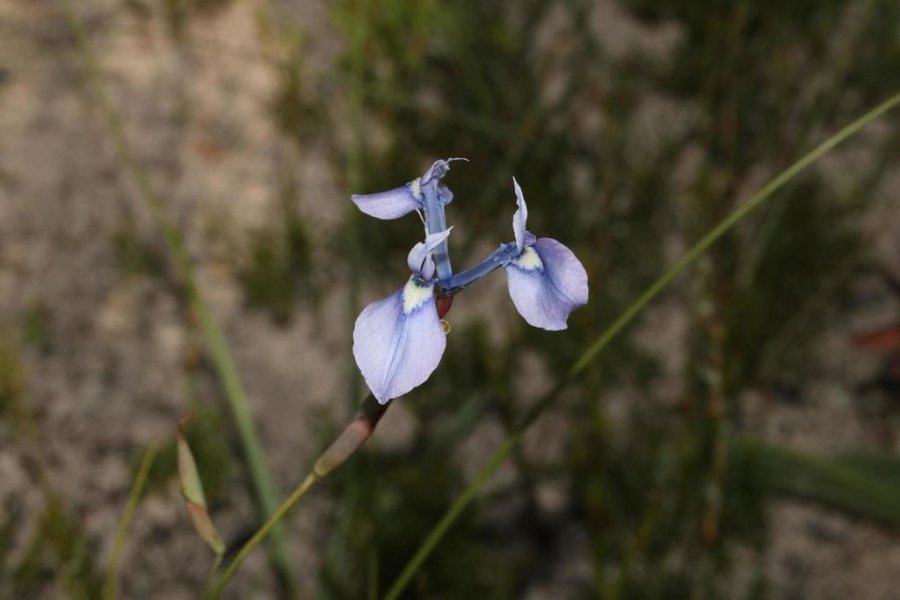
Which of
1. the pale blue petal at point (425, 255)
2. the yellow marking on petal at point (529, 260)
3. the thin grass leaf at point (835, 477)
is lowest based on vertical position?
the thin grass leaf at point (835, 477)

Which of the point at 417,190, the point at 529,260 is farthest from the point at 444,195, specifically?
the point at 529,260

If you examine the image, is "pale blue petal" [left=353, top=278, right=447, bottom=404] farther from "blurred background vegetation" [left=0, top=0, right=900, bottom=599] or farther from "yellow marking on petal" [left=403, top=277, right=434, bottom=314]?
"blurred background vegetation" [left=0, top=0, right=900, bottom=599]

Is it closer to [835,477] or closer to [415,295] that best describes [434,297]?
[415,295]

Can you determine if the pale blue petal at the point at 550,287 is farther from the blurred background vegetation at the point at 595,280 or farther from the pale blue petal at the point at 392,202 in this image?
the blurred background vegetation at the point at 595,280

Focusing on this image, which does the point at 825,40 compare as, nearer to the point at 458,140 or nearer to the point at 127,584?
the point at 458,140

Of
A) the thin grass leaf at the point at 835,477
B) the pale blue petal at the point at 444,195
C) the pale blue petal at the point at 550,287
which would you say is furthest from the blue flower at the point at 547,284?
the thin grass leaf at the point at 835,477

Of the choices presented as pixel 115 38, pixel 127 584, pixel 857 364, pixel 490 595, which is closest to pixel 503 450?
pixel 490 595
